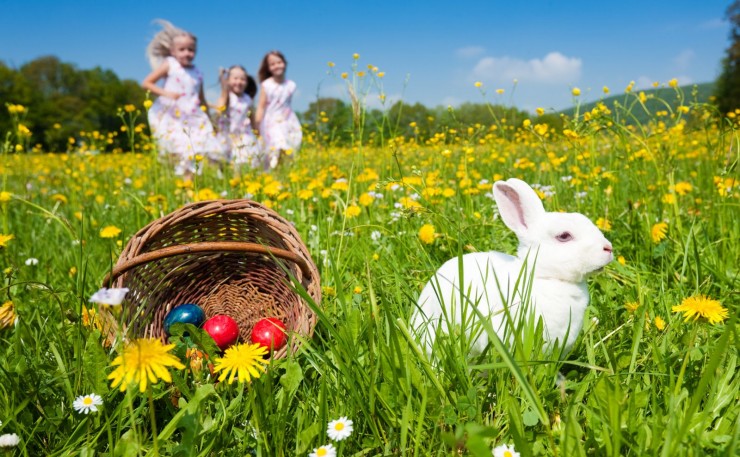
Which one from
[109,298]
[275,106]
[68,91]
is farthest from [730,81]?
[68,91]

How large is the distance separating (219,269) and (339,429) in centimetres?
133

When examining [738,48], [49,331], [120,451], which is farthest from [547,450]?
[738,48]

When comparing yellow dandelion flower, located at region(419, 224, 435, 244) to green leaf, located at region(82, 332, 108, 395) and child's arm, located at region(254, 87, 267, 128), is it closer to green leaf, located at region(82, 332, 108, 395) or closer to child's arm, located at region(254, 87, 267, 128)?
Result: green leaf, located at region(82, 332, 108, 395)

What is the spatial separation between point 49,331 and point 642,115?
257 centimetres

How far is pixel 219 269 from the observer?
2.25m

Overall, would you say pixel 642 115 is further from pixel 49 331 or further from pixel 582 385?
pixel 49 331

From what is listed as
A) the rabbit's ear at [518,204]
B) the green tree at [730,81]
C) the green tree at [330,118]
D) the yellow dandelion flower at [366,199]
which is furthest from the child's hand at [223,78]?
the green tree at [730,81]

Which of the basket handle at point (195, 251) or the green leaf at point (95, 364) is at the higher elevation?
the basket handle at point (195, 251)

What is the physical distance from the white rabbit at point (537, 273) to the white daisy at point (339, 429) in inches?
12.2

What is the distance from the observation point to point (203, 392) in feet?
3.67

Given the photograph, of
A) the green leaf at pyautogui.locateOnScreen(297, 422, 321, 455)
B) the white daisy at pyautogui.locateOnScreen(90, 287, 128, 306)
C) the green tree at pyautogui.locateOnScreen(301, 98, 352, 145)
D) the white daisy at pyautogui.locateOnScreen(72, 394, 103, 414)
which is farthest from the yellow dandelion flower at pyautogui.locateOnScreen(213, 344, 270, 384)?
the green tree at pyautogui.locateOnScreen(301, 98, 352, 145)

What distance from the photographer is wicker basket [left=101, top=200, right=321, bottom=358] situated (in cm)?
151

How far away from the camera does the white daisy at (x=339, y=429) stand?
3.37ft

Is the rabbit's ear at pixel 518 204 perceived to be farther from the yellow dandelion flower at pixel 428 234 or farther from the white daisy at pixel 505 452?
the white daisy at pixel 505 452
